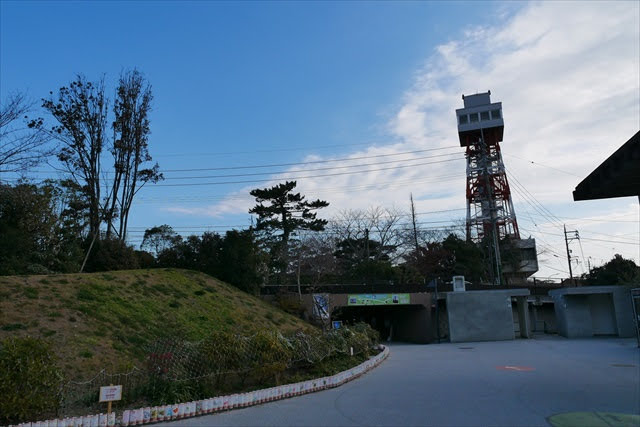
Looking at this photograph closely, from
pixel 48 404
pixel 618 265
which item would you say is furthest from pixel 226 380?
pixel 618 265

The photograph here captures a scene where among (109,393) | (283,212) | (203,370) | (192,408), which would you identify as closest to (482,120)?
(283,212)

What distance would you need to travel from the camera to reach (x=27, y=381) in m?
6.20

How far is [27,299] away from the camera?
12047mm

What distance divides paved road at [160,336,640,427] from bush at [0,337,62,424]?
6.24ft

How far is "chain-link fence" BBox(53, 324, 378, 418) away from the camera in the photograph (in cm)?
736

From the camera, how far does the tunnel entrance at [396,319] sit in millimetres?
27516

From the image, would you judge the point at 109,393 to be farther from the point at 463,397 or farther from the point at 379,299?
the point at 379,299

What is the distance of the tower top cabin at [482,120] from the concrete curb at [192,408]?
48004 mm

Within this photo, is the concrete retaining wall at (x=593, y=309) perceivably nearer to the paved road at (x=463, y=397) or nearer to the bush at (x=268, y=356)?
the paved road at (x=463, y=397)

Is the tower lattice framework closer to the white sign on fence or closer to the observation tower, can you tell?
the observation tower

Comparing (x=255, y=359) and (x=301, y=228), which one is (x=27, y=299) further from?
(x=301, y=228)

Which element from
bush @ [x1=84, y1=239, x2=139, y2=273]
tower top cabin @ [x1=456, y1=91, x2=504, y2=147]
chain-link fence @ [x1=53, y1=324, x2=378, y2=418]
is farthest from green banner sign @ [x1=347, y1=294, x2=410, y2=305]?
tower top cabin @ [x1=456, y1=91, x2=504, y2=147]

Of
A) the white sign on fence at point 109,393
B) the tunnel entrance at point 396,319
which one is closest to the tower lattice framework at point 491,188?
the tunnel entrance at point 396,319

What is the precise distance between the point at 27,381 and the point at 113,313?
714 cm
